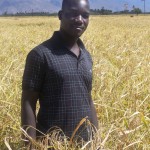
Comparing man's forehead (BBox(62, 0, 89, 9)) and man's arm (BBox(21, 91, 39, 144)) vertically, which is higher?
man's forehead (BBox(62, 0, 89, 9))

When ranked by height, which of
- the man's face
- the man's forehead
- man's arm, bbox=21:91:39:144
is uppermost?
the man's forehead

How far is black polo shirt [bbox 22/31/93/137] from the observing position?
208 cm

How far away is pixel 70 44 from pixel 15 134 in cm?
82

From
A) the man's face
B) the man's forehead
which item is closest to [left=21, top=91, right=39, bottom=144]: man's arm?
the man's face

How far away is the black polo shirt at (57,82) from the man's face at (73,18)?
75mm

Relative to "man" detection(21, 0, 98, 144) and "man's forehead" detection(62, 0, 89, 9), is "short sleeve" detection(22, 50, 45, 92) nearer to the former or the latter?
"man" detection(21, 0, 98, 144)

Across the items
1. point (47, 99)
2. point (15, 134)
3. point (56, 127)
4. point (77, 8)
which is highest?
point (77, 8)

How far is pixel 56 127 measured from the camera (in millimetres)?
2125

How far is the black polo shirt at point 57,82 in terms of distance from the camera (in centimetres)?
208

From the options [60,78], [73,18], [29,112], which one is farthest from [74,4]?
[29,112]

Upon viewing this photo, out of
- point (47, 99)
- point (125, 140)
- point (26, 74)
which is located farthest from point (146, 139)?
point (26, 74)

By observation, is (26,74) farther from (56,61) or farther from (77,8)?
(77,8)

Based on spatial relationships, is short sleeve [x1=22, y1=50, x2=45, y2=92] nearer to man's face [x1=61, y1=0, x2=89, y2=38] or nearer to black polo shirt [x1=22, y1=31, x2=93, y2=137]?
black polo shirt [x1=22, y1=31, x2=93, y2=137]

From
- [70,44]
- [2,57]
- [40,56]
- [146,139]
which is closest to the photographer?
[40,56]
